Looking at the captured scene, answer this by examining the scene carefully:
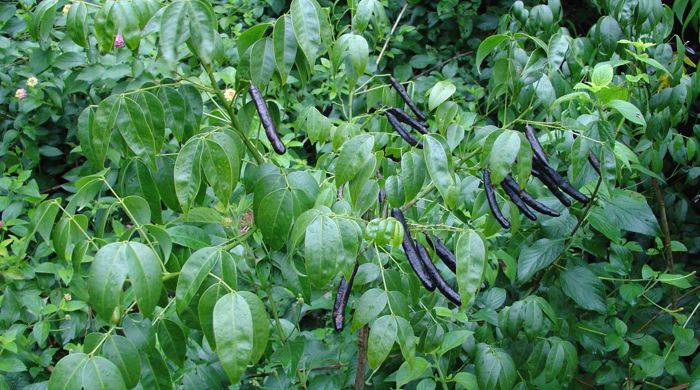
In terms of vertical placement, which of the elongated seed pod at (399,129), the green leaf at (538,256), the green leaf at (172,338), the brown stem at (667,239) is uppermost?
the elongated seed pod at (399,129)

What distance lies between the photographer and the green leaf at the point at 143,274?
4.08 feet

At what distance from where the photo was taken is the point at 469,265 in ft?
4.42

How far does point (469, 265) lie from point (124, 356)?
0.64 meters

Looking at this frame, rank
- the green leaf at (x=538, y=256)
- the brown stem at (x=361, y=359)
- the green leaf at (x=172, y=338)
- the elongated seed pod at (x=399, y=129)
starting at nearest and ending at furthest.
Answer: the green leaf at (x=172, y=338) < the elongated seed pod at (x=399, y=129) < the brown stem at (x=361, y=359) < the green leaf at (x=538, y=256)

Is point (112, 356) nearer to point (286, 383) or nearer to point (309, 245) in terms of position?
point (309, 245)

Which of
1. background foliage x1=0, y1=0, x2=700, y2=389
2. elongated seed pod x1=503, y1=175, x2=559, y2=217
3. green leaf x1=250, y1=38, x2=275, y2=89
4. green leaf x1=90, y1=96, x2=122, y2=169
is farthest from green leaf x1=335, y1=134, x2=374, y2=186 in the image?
green leaf x1=90, y1=96, x2=122, y2=169

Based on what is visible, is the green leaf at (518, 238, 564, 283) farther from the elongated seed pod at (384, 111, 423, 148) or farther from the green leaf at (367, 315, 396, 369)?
the green leaf at (367, 315, 396, 369)

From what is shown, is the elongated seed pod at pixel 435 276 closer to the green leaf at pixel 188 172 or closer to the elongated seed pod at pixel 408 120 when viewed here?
the elongated seed pod at pixel 408 120

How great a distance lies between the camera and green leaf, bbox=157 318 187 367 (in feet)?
4.96

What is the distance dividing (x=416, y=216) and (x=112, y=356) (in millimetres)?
861

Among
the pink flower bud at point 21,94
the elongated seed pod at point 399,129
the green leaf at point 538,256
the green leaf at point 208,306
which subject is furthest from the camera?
the pink flower bud at point 21,94

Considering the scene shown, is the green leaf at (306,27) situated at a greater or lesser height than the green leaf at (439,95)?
greater

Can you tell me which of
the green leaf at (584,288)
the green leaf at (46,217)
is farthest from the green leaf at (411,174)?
the green leaf at (584,288)

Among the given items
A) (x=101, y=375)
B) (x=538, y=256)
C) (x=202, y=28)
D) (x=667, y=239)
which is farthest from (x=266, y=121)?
(x=667, y=239)
